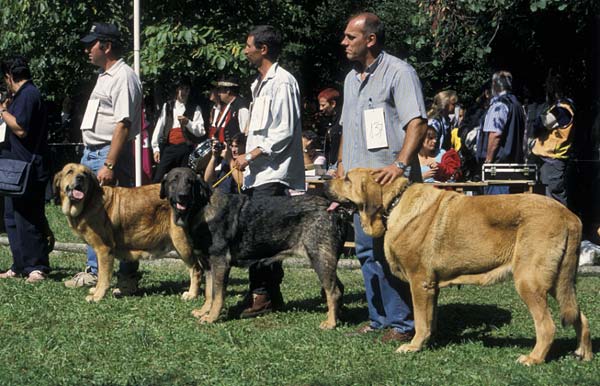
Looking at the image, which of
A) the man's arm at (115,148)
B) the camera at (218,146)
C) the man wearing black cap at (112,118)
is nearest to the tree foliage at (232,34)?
the camera at (218,146)

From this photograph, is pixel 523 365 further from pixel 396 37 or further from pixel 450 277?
pixel 396 37

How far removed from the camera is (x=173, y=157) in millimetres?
13500

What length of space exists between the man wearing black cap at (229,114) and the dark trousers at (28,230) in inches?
111

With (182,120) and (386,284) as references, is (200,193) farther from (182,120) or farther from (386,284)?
(182,120)

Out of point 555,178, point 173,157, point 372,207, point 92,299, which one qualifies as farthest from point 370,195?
point 173,157

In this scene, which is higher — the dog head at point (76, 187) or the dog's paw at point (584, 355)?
the dog head at point (76, 187)

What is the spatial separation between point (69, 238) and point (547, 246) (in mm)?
8602

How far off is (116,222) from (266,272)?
1562 millimetres

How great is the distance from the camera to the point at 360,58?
6.21 meters

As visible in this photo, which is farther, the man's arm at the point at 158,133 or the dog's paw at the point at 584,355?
the man's arm at the point at 158,133

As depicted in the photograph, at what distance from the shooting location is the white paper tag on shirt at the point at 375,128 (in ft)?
20.1

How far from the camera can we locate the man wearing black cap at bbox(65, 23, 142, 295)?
314 inches

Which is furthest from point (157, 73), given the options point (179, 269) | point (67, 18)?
point (179, 269)

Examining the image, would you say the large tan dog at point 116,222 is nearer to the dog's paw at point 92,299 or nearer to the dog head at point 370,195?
the dog's paw at point 92,299
